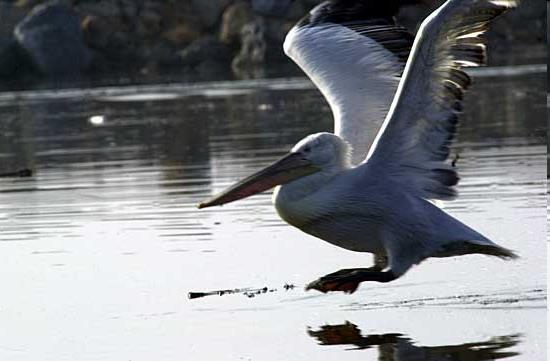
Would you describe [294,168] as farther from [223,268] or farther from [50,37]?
[50,37]

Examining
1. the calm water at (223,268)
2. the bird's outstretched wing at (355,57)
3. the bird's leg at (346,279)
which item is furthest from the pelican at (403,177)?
Result: the bird's outstretched wing at (355,57)

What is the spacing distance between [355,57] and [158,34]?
33.7 metres

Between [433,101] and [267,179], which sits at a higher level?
[433,101]

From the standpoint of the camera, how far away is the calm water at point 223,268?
285 inches

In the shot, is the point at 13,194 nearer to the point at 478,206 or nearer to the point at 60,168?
the point at 60,168

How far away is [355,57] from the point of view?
9711mm

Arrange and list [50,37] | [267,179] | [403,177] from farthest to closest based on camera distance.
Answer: [50,37] < [403,177] < [267,179]

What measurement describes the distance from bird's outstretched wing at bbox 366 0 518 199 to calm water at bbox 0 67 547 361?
62 cm

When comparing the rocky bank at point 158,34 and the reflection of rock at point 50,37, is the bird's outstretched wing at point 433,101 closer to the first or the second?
the rocky bank at point 158,34

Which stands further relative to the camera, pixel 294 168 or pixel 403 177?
pixel 403 177

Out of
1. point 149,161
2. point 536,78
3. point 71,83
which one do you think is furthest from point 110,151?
point 71,83

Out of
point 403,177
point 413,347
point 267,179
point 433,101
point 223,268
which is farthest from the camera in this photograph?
point 223,268

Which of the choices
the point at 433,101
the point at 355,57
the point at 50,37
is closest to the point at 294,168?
the point at 433,101

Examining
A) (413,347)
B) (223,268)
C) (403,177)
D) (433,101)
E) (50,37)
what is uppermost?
(433,101)
